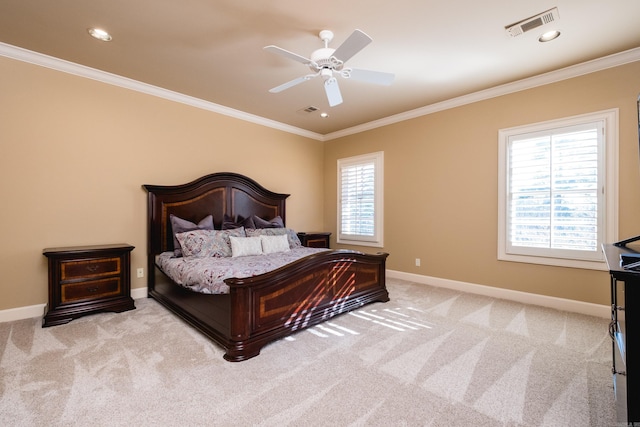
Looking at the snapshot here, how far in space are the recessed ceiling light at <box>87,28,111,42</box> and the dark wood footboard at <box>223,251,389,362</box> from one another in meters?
2.60

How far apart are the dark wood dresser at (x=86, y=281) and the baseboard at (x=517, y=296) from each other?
12.9 feet

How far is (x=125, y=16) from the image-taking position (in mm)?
2436

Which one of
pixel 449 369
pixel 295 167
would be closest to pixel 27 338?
pixel 449 369

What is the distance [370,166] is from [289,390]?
4132 millimetres

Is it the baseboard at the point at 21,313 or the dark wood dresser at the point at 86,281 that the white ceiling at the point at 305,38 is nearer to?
the dark wood dresser at the point at 86,281

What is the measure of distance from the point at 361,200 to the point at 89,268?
4099 millimetres

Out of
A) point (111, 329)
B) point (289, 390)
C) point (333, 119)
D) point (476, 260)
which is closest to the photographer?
point (289, 390)

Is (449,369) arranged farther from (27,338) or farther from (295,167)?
(295,167)

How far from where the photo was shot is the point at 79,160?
132 inches

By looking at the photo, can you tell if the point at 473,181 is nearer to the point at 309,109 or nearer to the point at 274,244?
the point at 309,109

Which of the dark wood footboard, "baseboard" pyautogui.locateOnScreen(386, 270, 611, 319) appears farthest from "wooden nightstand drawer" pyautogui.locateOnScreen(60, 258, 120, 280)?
"baseboard" pyautogui.locateOnScreen(386, 270, 611, 319)

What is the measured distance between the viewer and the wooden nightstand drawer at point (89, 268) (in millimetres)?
2941

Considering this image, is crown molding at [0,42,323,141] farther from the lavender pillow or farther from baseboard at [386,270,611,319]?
baseboard at [386,270,611,319]

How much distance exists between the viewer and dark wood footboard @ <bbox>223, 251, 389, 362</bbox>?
7.41 feet
